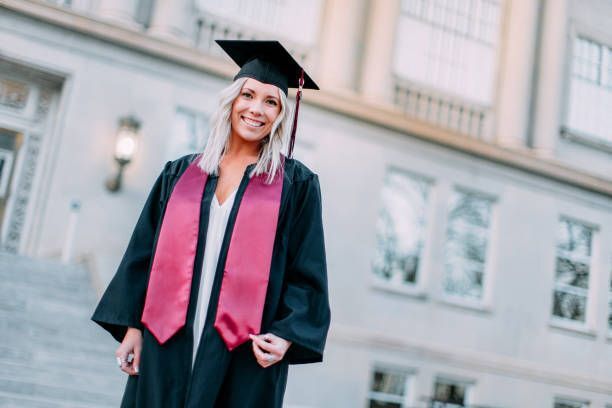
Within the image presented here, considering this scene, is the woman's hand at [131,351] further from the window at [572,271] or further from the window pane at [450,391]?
the window at [572,271]

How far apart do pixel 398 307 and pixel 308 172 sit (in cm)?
870

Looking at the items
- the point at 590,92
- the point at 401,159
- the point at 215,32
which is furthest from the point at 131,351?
the point at 590,92

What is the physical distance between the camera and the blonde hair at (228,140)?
236 centimetres

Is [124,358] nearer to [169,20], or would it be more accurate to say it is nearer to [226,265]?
[226,265]

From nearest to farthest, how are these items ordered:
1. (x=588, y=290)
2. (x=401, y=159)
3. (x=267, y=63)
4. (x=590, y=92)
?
(x=267, y=63) → (x=401, y=159) → (x=588, y=290) → (x=590, y=92)

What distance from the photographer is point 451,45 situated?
40.1ft

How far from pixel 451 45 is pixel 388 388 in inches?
225

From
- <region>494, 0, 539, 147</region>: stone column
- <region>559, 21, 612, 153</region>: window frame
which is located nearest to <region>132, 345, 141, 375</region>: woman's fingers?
<region>494, 0, 539, 147</region>: stone column

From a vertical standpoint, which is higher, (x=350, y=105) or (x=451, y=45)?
(x=451, y=45)

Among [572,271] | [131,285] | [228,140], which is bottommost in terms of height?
[131,285]

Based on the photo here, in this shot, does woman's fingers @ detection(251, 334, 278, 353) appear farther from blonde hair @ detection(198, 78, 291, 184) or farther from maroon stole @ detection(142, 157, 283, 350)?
blonde hair @ detection(198, 78, 291, 184)

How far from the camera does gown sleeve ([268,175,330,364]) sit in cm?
219

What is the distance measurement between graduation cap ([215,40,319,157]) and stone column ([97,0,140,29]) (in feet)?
24.0

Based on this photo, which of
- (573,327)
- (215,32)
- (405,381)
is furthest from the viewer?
(573,327)
